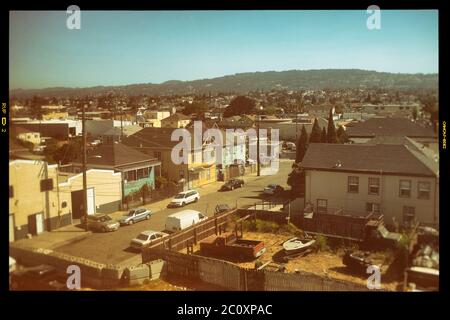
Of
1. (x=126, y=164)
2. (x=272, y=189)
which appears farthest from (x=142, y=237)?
(x=272, y=189)

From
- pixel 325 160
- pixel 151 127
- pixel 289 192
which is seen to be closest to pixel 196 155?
pixel 151 127

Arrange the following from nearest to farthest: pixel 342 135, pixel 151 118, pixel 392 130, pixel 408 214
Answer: pixel 408 214 < pixel 392 130 < pixel 342 135 < pixel 151 118

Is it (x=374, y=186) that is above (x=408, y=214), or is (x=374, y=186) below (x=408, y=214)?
above

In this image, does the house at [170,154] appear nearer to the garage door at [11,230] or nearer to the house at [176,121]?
the house at [176,121]

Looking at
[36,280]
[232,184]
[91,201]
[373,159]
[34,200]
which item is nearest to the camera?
[36,280]

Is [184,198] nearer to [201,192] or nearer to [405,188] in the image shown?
[201,192]

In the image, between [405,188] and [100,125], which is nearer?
[405,188]

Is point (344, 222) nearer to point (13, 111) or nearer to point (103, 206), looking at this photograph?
point (103, 206)
